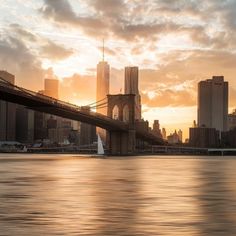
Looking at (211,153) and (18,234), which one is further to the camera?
(211,153)

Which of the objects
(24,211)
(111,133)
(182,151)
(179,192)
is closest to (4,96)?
(111,133)

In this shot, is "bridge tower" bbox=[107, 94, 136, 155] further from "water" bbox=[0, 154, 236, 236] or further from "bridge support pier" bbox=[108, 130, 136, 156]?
"water" bbox=[0, 154, 236, 236]

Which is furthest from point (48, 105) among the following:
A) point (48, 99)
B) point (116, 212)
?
point (116, 212)

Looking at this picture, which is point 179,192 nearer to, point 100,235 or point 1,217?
point 1,217

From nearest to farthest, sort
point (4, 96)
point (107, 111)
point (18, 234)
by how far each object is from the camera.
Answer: point (18, 234)
point (4, 96)
point (107, 111)

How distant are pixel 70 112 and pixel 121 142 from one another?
106 feet

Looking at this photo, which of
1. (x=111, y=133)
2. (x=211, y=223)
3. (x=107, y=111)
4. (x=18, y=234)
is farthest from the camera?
(x=107, y=111)

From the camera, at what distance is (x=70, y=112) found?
98.2m

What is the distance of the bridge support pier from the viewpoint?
12663cm

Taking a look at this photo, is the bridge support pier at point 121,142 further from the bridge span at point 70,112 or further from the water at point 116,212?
the water at point 116,212

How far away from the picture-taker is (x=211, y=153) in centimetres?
18450

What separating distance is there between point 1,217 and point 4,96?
68508 millimetres

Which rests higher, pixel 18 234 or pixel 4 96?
pixel 4 96

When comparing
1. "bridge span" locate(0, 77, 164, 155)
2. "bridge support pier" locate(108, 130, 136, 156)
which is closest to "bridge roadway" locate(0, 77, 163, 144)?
"bridge span" locate(0, 77, 164, 155)
